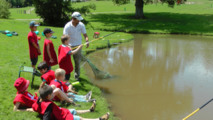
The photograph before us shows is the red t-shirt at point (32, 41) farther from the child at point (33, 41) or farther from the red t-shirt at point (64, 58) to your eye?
the red t-shirt at point (64, 58)

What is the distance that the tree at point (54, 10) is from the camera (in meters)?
22.1

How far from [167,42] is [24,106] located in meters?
12.2

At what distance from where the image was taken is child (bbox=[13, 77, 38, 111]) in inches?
179

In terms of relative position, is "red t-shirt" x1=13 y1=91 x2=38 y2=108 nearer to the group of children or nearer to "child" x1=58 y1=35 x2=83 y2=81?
the group of children

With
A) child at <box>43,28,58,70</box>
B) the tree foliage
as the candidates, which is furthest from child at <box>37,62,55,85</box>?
the tree foliage

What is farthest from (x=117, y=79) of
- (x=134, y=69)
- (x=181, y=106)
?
(x=181, y=106)

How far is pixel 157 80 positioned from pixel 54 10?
56.0ft

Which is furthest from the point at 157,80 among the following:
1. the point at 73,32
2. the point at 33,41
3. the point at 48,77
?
the point at 33,41

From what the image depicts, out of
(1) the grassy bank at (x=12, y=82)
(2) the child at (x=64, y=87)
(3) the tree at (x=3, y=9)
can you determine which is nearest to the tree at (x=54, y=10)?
(3) the tree at (x=3, y=9)

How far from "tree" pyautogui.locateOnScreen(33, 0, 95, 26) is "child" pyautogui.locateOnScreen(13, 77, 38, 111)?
18.5m

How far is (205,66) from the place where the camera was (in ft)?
31.7

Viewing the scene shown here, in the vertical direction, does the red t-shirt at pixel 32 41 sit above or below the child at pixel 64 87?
above

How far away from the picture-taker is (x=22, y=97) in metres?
4.69

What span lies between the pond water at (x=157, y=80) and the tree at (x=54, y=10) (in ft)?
37.8
